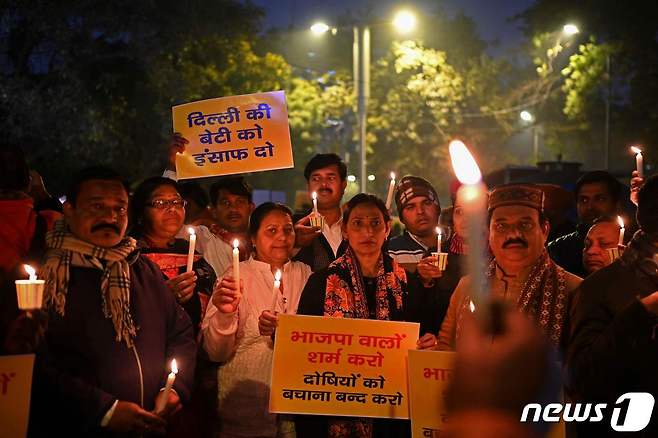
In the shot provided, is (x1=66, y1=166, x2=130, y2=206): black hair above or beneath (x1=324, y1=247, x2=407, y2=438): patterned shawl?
above

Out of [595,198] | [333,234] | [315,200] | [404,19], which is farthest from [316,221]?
[404,19]

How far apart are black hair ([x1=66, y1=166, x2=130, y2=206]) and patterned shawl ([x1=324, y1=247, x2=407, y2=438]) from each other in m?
1.29

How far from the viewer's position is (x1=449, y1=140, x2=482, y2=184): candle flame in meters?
1.85

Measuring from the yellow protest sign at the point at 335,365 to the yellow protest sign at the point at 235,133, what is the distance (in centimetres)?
239

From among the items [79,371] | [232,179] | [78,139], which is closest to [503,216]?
[79,371]

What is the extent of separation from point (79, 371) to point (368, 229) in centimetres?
185

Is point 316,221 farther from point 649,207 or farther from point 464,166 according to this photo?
point 464,166

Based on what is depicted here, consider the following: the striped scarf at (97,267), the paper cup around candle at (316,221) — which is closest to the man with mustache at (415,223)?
the paper cup around candle at (316,221)

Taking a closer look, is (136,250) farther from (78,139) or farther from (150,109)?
(150,109)

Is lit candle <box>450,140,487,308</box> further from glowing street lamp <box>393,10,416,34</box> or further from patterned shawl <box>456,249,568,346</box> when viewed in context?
glowing street lamp <box>393,10,416,34</box>

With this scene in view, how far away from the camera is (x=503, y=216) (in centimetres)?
406

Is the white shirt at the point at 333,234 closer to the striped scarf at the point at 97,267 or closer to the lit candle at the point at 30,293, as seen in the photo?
the striped scarf at the point at 97,267

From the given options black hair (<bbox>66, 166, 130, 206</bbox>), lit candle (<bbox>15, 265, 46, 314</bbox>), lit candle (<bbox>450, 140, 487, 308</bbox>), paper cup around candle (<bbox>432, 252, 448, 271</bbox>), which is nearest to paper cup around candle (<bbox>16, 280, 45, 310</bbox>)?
lit candle (<bbox>15, 265, 46, 314</bbox>)

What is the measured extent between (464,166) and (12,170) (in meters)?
3.78
